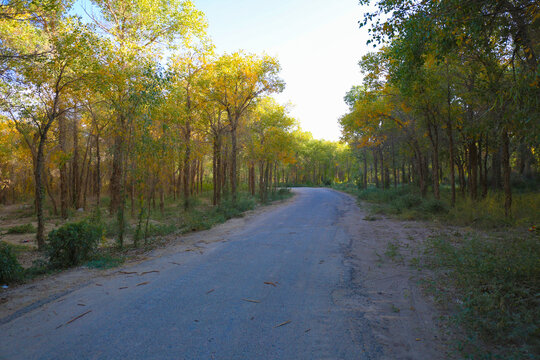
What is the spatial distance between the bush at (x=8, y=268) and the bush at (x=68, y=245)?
0.81 metres

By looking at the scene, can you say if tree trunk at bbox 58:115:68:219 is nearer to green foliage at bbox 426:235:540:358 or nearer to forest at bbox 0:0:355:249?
forest at bbox 0:0:355:249

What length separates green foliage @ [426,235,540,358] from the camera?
10.3ft

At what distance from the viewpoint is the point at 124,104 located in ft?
28.2

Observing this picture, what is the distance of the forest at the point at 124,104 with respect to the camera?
8742 mm

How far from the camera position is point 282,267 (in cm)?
605

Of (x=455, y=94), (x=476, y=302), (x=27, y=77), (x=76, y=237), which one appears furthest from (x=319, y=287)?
(x=455, y=94)

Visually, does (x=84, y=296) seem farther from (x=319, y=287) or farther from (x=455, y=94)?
(x=455, y=94)

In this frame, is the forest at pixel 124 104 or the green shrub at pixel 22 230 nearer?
the forest at pixel 124 104

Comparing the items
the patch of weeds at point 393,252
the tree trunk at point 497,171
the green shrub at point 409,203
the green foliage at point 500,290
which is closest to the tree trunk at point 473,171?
the green shrub at point 409,203

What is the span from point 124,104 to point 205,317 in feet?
22.6

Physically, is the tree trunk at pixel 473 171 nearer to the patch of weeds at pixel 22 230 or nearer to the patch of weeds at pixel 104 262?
the patch of weeds at pixel 104 262

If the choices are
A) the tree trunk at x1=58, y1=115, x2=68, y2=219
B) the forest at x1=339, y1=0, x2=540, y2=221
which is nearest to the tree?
the forest at x1=339, y1=0, x2=540, y2=221

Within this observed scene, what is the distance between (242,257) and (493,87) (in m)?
6.59

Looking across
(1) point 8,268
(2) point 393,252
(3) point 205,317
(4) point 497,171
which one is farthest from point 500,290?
(4) point 497,171
